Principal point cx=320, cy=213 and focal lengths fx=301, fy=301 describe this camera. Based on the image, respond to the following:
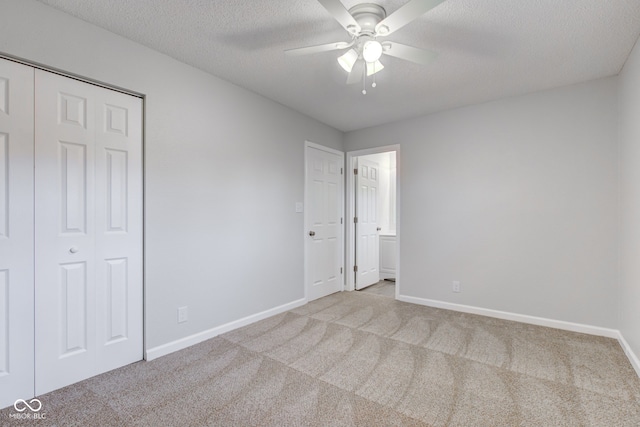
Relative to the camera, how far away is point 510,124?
3.18 m

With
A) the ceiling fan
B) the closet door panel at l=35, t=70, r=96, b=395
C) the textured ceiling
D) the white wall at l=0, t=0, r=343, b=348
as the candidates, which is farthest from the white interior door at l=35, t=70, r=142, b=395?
the ceiling fan

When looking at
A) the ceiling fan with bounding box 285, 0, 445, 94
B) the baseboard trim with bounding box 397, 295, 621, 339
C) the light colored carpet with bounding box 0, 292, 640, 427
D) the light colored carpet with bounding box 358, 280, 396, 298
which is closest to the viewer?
the ceiling fan with bounding box 285, 0, 445, 94

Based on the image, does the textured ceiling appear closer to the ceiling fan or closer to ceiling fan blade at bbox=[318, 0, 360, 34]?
the ceiling fan

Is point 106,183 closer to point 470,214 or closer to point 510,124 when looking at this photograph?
point 470,214

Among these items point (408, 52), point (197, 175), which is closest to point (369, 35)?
point (408, 52)

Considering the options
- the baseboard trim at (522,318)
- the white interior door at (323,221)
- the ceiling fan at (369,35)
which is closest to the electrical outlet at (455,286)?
the baseboard trim at (522,318)

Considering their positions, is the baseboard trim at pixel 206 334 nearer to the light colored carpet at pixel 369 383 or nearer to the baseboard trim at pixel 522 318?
the light colored carpet at pixel 369 383

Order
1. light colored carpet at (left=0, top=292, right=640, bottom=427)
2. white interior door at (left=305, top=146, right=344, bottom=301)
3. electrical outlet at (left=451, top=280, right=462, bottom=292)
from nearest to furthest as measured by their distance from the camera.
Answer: light colored carpet at (left=0, top=292, right=640, bottom=427) < electrical outlet at (left=451, top=280, right=462, bottom=292) < white interior door at (left=305, top=146, right=344, bottom=301)

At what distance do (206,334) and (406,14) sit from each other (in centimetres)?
278

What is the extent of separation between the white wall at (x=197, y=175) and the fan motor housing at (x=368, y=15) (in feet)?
4.99

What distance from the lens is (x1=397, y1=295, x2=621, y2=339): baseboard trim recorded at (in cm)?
274

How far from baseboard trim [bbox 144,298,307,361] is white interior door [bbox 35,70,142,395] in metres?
0.11

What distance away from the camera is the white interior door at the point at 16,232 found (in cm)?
172

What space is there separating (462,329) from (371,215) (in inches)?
90.8
